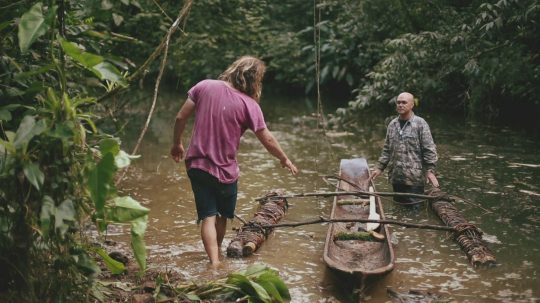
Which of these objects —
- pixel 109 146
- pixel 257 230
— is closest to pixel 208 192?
pixel 257 230

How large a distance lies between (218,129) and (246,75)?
535 mm

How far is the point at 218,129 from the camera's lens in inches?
219

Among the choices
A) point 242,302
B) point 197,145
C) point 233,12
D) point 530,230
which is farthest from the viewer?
point 233,12

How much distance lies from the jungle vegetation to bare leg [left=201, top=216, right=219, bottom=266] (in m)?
1.17

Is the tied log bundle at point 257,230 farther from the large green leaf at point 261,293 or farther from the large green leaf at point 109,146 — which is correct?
the large green leaf at point 109,146

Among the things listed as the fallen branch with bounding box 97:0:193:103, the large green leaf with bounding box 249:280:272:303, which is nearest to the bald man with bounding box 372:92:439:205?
the large green leaf with bounding box 249:280:272:303

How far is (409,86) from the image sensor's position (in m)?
12.4

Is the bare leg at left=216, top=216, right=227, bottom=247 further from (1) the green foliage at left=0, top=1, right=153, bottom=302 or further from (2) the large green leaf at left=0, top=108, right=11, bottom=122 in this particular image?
(2) the large green leaf at left=0, top=108, right=11, bottom=122

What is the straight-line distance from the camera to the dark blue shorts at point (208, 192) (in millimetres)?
5609

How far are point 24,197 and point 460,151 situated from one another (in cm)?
982

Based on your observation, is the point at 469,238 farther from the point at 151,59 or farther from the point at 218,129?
the point at 151,59

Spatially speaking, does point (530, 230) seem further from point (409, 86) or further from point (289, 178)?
point (409, 86)

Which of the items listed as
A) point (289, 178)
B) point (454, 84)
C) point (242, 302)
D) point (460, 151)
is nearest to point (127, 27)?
point (289, 178)

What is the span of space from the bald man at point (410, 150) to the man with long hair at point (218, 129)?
270 cm
